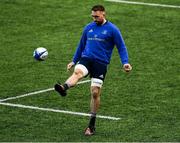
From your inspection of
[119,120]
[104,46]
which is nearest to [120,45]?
[104,46]

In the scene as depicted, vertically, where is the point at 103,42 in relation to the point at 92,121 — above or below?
above

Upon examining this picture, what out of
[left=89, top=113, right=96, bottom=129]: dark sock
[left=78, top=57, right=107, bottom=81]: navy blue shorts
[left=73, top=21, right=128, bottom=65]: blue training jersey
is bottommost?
[left=89, top=113, right=96, bottom=129]: dark sock

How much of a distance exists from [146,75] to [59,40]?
4.59 meters

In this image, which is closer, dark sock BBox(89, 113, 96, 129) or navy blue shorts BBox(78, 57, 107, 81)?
→ dark sock BBox(89, 113, 96, 129)

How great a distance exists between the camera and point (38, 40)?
2525 centimetres

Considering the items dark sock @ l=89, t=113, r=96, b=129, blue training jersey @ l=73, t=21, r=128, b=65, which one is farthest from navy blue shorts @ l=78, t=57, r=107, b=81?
dark sock @ l=89, t=113, r=96, b=129

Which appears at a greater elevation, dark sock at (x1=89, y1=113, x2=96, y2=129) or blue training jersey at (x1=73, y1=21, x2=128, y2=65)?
blue training jersey at (x1=73, y1=21, x2=128, y2=65)

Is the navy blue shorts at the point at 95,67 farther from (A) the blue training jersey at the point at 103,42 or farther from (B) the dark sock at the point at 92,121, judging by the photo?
(B) the dark sock at the point at 92,121

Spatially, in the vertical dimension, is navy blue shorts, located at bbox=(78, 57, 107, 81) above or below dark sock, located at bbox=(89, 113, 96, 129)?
above

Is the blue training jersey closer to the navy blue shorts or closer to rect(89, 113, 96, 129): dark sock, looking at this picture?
the navy blue shorts

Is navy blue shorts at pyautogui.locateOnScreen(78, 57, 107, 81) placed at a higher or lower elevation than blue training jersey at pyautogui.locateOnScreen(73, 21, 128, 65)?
lower

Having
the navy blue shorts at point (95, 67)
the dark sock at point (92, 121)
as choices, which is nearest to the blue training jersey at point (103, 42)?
the navy blue shorts at point (95, 67)

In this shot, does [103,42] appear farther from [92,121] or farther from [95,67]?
[92,121]

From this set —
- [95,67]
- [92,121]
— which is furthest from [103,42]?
[92,121]
